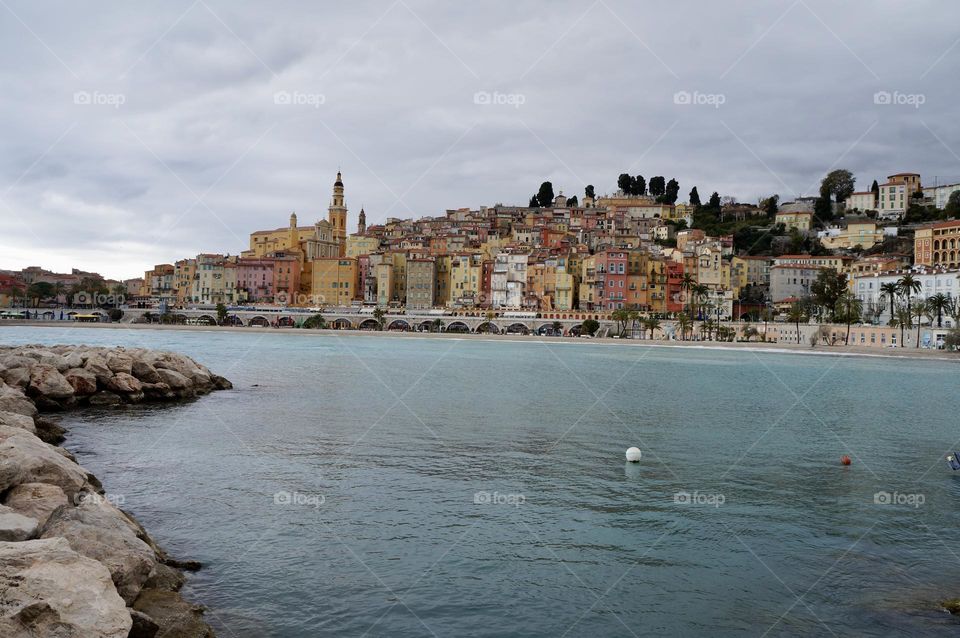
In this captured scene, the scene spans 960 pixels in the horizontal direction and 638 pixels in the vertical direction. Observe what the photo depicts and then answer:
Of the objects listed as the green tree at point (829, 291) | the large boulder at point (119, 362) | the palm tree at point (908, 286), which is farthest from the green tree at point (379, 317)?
the large boulder at point (119, 362)

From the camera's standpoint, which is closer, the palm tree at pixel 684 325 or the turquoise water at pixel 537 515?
the turquoise water at pixel 537 515

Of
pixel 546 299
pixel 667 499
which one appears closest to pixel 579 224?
pixel 546 299

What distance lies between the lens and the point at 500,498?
12562 millimetres

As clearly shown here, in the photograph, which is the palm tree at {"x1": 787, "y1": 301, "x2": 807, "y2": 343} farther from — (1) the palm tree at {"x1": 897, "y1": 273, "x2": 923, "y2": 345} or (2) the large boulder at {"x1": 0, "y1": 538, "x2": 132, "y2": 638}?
(2) the large boulder at {"x1": 0, "y1": 538, "x2": 132, "y2": 638}

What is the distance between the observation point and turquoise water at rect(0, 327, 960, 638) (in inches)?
320

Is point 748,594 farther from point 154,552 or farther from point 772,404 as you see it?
point 772,404

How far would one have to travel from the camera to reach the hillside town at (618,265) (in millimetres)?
93938

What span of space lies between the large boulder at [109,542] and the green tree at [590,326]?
87.6m

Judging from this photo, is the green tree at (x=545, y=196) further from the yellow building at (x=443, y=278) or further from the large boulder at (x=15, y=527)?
the large boulder at (x=15, y=527)

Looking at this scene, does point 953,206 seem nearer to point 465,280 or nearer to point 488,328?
point 465,280

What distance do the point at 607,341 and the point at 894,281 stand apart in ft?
115

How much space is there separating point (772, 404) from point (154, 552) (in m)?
25.9

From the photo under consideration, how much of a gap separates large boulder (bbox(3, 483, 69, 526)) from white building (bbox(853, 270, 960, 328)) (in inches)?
3307

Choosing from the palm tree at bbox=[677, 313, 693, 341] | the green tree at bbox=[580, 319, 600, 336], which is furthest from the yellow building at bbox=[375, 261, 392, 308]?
the palm tree at bbox=[677, 313, 693, 341]
